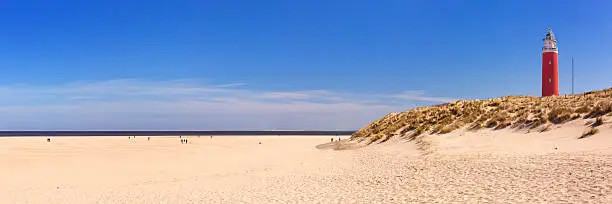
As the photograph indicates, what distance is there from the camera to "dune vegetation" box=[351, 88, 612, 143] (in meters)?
23.4

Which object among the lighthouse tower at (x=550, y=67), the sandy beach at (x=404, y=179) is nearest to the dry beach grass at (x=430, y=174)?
the sandy beach at (x=404, y=179)

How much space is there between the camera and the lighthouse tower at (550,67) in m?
41.8

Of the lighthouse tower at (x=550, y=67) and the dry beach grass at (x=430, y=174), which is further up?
the lighthouse tower at (x=550, y=67)

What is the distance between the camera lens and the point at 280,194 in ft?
51.0

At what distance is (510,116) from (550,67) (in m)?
17.9

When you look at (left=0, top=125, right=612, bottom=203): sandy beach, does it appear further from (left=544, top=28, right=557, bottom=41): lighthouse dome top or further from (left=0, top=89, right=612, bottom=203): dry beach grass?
(left=544, top=28, right=557, bottom=41): lighthouse dome top

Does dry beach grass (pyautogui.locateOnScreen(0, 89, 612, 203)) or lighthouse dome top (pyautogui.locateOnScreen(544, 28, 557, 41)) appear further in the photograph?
lighthouse dome top (pyautogui.locateOnScreen(544, 28, 557, 41))

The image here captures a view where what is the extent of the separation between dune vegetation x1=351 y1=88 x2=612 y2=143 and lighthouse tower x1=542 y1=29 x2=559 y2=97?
9546 millimetres

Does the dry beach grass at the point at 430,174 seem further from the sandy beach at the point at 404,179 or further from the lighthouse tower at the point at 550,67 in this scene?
the lighthouse tower at the point at 550,67

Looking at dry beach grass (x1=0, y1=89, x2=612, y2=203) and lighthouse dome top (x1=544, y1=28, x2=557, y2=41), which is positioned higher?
lighthouse dome top (x1=544, y1=28, x2=557, y2=41)

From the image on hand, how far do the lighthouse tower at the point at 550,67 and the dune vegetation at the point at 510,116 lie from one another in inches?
376

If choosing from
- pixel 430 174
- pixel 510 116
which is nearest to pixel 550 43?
pixel 510 116

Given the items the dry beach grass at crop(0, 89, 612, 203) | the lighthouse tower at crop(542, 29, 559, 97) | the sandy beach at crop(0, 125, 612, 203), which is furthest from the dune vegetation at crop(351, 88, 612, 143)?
the lighthouse tower at crop(542, 29, 559, 97)

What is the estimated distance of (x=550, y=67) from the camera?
138 ft
